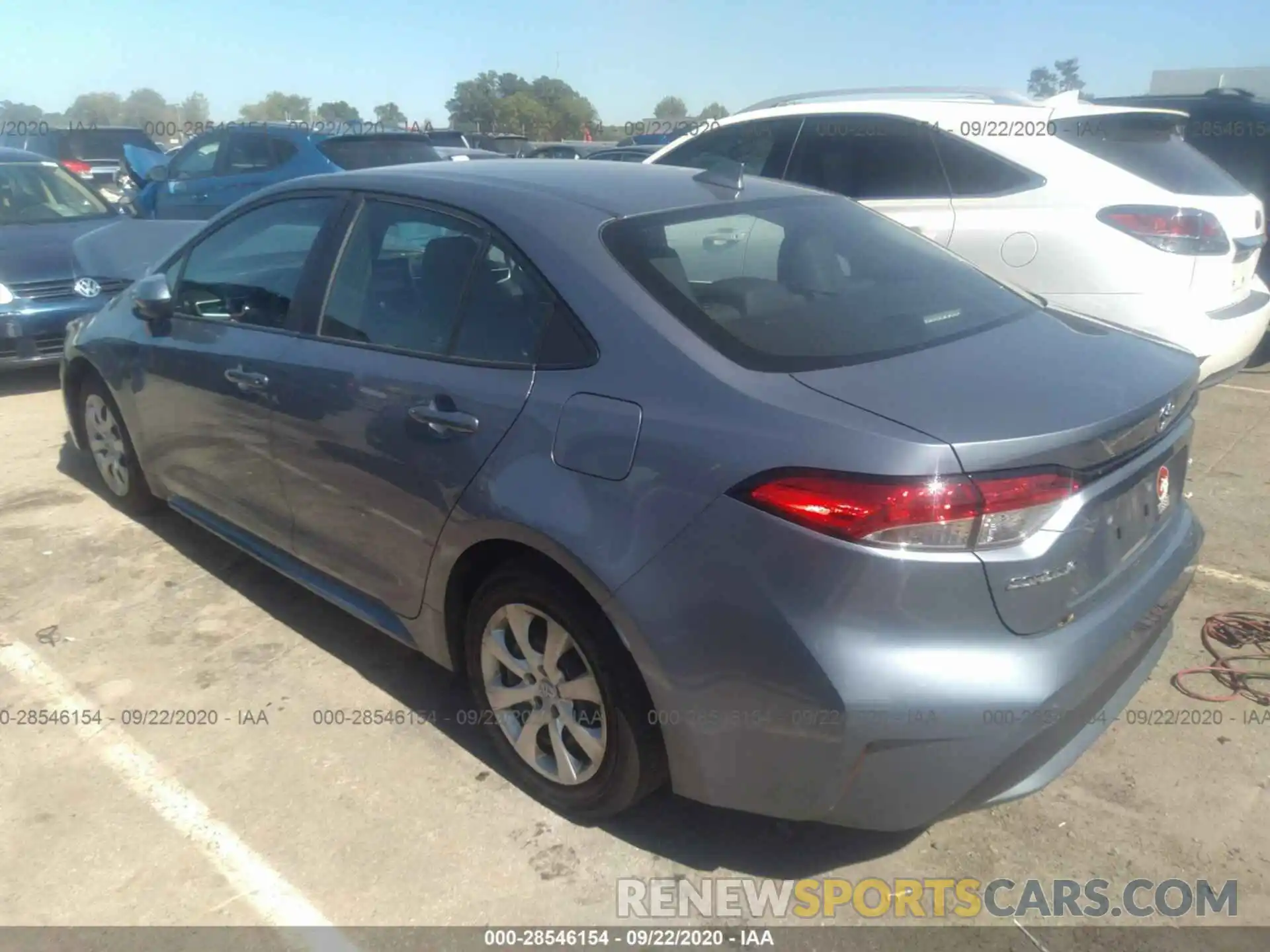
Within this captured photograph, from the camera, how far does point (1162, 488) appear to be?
2615 mm

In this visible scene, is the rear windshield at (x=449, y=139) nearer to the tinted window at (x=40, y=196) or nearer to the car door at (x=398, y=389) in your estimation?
the tinted window at (x=40, y=196)

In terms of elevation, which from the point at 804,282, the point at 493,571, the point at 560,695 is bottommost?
the point at 560,695

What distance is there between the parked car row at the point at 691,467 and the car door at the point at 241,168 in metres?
6.36

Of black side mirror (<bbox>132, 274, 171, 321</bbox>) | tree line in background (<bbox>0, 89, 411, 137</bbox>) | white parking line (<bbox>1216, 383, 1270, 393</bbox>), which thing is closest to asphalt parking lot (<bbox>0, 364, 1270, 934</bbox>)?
black side mirror (<bbox>132, 274, 171, 321</bbox>)

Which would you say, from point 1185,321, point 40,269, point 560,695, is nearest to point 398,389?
point 560,695

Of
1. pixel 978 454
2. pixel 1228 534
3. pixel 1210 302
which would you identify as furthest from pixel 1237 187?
pixel 978 454

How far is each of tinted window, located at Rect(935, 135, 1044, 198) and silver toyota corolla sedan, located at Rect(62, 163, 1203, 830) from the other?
80.6 inches

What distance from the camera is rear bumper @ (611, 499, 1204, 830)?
2.12 metres

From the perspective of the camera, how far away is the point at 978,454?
81.9 inches

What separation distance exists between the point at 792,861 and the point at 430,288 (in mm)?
1873

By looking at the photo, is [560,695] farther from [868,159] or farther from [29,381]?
[29,381]

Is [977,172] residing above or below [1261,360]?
above

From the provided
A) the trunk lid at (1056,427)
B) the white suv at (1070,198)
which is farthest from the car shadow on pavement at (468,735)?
the white suv at (1070,198)

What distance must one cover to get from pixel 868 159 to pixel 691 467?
3.90 meters
